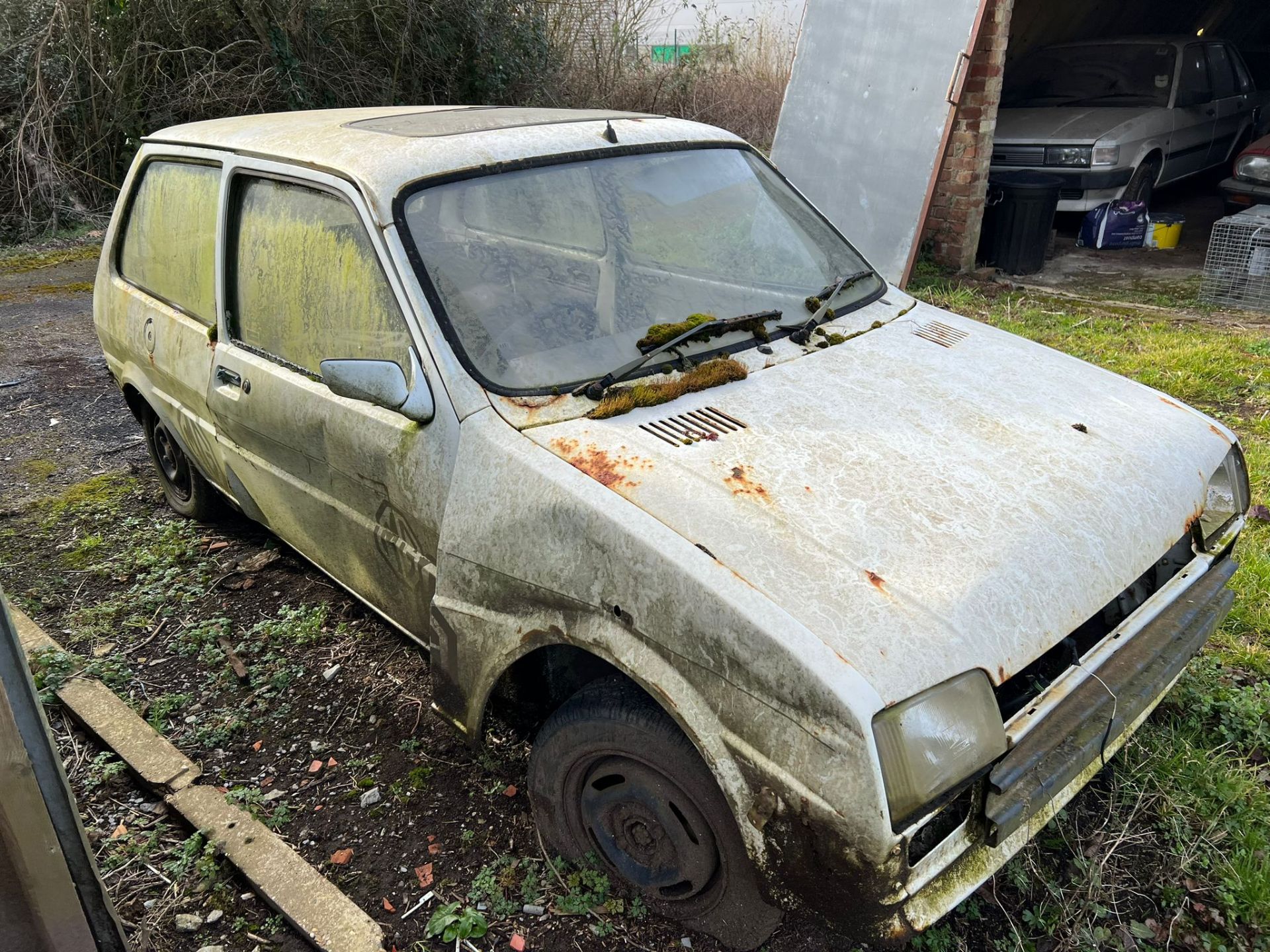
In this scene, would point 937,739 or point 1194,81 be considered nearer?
point 937,739

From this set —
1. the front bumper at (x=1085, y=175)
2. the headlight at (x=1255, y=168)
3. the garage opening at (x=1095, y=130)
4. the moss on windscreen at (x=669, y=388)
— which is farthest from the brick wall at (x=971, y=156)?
the moss on windscreen at (x=669, y=388)

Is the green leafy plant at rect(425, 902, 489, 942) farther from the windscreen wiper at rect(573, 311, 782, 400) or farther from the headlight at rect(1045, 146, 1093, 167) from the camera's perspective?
the headlight at rect(1045, 146, 1093, 167)

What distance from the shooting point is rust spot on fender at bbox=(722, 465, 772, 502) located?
6.77ft

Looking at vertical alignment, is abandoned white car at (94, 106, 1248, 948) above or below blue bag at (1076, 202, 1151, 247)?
above

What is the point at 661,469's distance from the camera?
6.97 feet

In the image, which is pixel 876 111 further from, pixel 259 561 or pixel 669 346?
pixel 259 561

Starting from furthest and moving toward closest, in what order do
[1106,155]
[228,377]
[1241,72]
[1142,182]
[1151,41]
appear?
1. [1241,72]
2. [1151,41]
3. [1142,182]
4. [1106,155]
5. [228,377]

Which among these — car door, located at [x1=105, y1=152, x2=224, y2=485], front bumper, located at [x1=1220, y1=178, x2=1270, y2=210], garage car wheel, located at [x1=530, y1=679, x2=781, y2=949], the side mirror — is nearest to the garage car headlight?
garage car wheel, located at [x1=530, y1=679, x2=781, y2=949]

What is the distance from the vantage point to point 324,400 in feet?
9.02

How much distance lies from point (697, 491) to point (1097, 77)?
9.67 meters

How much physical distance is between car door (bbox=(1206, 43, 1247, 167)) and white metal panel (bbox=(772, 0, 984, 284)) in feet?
15.4

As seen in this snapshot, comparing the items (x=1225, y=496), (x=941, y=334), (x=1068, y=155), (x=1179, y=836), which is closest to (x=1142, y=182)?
(x=1068, y=155)

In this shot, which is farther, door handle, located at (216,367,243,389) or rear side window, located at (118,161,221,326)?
rear side window, located at (118,161,221,326)

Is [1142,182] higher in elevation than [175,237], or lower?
lower
